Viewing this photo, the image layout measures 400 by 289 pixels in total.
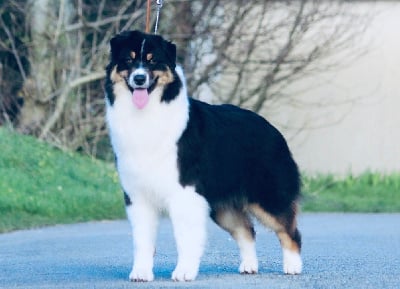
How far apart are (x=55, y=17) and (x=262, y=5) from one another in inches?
132

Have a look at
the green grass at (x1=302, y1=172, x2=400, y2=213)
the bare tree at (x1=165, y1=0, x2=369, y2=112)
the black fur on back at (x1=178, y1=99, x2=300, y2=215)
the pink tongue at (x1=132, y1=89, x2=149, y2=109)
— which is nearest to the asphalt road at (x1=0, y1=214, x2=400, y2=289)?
the black fur on back at (x1=178, y1=99, x2=300, y2=215)

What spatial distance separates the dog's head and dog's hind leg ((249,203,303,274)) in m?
1.28

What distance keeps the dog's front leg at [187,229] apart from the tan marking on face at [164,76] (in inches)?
31.0

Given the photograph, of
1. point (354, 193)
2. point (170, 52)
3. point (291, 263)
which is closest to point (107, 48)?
point (354, 193)

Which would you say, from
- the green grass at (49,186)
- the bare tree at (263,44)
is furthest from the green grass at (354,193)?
the green grass at (49,186)

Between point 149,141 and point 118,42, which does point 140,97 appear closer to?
point 149,141

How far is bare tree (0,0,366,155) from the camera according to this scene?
2016 cm

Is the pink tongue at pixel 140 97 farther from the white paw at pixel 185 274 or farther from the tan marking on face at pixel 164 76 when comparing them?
the white paw at pixel 185 274

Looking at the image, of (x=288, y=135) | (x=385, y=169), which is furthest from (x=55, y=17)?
(x=385, y=169)

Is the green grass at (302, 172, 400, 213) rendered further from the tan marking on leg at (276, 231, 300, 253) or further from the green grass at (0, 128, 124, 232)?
the tan marking on leg at (276, 231, 300, 253)

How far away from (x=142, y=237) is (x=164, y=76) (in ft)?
3.90

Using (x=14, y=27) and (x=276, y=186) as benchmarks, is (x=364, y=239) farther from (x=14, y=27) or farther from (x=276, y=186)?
(x=14, y=27)

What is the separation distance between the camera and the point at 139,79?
8.84 meters

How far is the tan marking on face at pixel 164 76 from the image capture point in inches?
355
